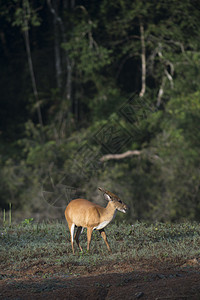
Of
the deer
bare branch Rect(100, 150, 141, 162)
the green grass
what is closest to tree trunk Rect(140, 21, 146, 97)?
bare branch Rect(100, 150, 141, 162)

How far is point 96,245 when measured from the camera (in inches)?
265

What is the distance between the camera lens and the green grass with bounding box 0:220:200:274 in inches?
228

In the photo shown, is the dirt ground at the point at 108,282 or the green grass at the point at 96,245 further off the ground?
the dirt ground at the point at 108,282

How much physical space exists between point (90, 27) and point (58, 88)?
2.68 metres

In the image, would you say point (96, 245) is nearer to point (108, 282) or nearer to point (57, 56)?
point (108, 282)

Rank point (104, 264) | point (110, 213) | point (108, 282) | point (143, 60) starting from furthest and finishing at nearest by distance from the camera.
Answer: point (143, 60)
point (110, 213)
point (104, 264)
point (108, 282)

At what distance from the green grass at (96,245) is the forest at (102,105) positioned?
19.3ft

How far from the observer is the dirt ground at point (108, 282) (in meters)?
4.21

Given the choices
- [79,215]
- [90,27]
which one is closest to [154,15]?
[90,27]

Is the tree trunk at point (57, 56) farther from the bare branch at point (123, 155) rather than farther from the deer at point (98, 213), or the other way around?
the deer at point (98, 213)

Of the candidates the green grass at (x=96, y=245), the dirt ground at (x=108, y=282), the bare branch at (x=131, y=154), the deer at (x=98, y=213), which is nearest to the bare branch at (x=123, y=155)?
the bare branch at (x=131, y=154)

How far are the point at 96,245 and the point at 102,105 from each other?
10803 millimetres

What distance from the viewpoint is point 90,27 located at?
16844 mm

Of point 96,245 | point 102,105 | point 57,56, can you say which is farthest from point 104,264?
point 57,56
